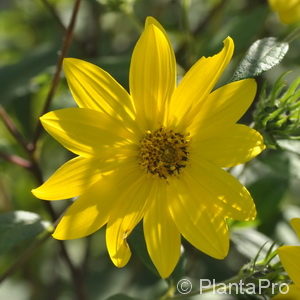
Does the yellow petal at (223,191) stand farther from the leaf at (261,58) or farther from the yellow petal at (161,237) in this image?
the leaf at (261,58)

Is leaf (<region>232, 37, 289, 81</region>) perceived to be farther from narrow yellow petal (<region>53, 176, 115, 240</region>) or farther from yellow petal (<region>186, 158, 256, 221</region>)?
narrow yellow petal (<region>53, 176, 115, 240</region>)

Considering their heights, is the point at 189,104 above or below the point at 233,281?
above

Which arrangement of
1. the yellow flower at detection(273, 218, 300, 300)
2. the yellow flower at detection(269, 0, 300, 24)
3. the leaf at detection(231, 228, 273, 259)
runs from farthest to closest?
1. the leaf at detection(231, 228, 273, 259)
2. the yellow flower at detection(269, 0, 300, 24)
3. the yellow flower at detection(273, 218, 300, 300)

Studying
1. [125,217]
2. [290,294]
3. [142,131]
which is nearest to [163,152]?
[142,131]

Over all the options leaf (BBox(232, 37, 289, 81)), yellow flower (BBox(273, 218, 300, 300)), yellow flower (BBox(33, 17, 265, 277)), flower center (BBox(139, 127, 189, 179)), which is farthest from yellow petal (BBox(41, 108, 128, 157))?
yellow flower (BBox(273, 218, 300, 300))

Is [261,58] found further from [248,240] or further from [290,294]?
[248,240]

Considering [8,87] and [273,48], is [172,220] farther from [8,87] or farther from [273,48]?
[8,87]

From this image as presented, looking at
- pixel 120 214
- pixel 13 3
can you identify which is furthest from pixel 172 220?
pixel 13 3
